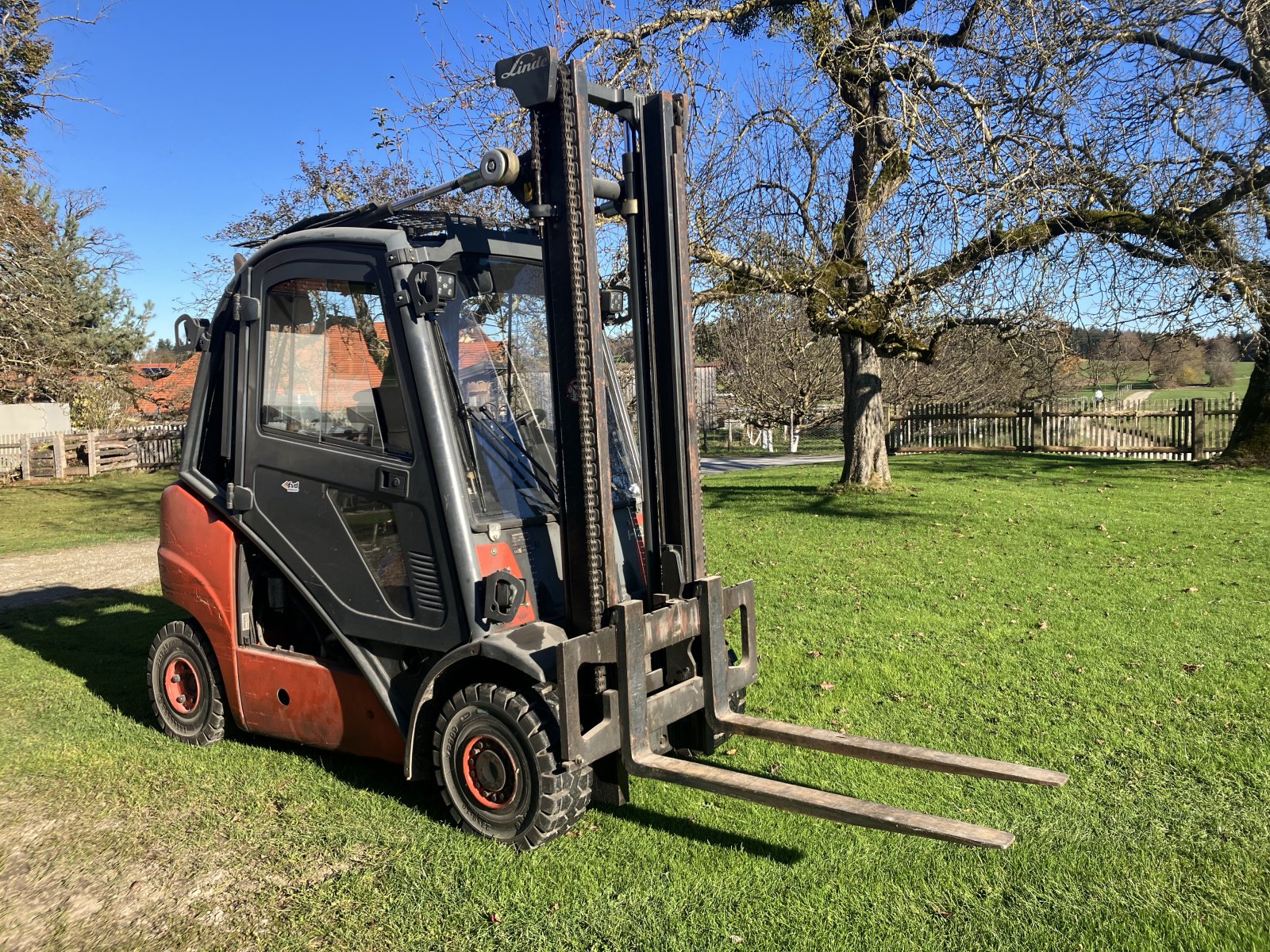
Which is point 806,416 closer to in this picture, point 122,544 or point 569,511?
point 122,544

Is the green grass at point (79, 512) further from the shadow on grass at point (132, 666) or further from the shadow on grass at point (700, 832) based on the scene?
the shadow on grass at point (700, 832)

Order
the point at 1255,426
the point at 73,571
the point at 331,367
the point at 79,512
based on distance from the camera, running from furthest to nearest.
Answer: the point at 79,512 < the point at 1255,426 < the point at 73,571 < the point at 331,367

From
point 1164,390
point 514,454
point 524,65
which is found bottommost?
point 514,454

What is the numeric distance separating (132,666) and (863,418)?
11966 mm

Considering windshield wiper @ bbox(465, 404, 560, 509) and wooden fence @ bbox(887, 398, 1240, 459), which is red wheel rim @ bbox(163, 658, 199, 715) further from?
wooden fence @ bbox(887, 398, 1240, 459)

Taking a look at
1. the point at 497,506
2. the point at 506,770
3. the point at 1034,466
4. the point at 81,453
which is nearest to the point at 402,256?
the point at 497,506

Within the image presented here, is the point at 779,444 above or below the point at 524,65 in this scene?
below

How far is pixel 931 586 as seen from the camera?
941 cm

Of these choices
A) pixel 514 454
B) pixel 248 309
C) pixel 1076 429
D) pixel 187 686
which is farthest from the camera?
pixel 1076 429

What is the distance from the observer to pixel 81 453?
3125 centimetres

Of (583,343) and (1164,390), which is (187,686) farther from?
(1164,390)

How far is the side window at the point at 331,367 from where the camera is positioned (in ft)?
14.9

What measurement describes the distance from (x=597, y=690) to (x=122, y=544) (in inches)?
569

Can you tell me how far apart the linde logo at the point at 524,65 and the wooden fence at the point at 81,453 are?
87.4 ft
